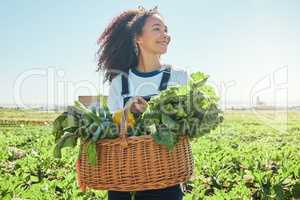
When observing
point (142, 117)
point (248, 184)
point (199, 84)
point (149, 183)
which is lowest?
point (248, 184)

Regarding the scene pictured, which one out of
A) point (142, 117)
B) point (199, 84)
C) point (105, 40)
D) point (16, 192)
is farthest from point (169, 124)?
point (16, 192)

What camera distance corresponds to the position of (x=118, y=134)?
7.04 feet

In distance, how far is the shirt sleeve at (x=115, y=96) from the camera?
9.13ft

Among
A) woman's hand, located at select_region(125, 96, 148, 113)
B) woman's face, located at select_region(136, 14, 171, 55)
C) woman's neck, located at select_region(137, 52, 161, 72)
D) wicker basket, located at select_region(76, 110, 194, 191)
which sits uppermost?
woman's face, located at select_region(136, 14, 171, 55)

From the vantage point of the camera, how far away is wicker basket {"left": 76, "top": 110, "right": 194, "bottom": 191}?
6.97 ft

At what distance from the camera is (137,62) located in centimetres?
307

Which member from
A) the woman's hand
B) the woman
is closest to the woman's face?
the woman

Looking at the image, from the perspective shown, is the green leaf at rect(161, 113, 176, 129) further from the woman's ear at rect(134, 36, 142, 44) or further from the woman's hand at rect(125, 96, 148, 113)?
the woman's ear at rect(134, 36, 142, 44)

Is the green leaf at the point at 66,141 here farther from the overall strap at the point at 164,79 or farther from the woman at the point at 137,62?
the overall strap at the point at 164,79

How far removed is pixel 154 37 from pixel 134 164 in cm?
101

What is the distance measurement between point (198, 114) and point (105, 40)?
1.26 metres

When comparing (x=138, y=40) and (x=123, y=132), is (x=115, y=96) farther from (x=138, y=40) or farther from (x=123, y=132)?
(x=123, y=132)

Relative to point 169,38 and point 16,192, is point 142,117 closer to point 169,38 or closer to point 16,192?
point 169,38

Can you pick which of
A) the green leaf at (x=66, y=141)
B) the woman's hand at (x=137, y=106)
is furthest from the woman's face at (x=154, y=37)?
the green leaf at (x=66, y=141)
